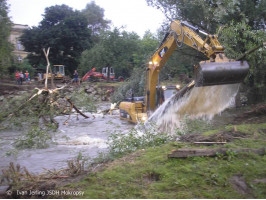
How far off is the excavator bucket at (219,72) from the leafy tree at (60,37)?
40.3m

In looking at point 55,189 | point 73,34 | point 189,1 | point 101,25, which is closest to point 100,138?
point 55,189

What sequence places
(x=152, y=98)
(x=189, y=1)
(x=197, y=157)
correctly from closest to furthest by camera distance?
1. (x=197, y=157)
2. (x=152, y=98)
3. (x=189, y=1)

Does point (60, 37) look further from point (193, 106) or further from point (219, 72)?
point (219, 72)

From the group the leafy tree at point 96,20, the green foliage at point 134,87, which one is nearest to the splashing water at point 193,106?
the green foliage at point 134,87

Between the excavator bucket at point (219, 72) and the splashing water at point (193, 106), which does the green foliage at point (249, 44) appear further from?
the excavator bucket at point (219, 72)

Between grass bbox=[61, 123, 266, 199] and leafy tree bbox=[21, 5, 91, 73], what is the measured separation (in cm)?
4322

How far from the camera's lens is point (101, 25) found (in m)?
71.8

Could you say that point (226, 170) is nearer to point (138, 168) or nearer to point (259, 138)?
point (138, 168)

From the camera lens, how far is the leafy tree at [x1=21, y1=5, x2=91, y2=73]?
151 feet

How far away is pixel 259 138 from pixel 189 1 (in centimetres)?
1208

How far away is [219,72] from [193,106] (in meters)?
2.47

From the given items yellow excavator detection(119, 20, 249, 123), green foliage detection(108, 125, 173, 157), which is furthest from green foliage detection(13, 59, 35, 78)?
green foliage detection(108, 125, 173, 157)

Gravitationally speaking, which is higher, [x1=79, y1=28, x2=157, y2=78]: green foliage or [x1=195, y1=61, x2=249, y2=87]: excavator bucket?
[x1=79, y1=28, x2=157, y2=78]: green foliage

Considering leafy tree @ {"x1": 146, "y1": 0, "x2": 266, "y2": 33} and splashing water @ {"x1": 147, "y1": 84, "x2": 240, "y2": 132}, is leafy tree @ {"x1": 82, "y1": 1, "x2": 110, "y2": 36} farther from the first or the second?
splashing water @ {"x1": 147, "y1": 84, "x2": 240, "y2": 132}
